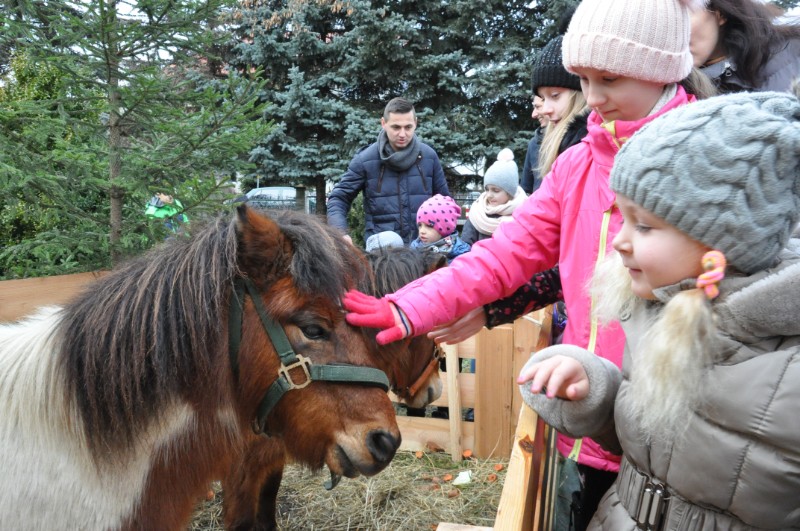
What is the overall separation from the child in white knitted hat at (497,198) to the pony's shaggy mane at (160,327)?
2.98 m

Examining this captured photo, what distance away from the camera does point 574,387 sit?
134cm

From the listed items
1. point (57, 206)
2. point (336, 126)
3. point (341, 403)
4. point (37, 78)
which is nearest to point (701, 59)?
point (341, 403)

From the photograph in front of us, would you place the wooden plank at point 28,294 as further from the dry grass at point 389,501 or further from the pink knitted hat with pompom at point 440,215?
the pink knitted hat with pompom at point 440,215

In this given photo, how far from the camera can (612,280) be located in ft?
4.76

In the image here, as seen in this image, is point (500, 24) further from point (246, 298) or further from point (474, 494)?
point (246, 298)

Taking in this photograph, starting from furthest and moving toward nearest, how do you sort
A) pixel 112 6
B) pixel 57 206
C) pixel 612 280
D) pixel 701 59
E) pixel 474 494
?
1. pixel 474 494
2. pixel 57 206
3. pixel 112 6
4. pixel 701 59
5. pixel 612 280

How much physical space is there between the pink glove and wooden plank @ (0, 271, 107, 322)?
6.72 feet

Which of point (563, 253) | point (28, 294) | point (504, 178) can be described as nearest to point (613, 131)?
point (563, 253)

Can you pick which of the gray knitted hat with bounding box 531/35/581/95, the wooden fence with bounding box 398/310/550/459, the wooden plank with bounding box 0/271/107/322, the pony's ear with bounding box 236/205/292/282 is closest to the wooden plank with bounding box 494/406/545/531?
the pony's ear with bounding box 236/205/292/282

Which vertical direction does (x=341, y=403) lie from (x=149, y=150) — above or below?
below

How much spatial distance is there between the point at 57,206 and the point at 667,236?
13.1 feet

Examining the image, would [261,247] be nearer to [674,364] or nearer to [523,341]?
[674,364]

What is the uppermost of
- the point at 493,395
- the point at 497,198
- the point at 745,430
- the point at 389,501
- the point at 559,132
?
the point at 559,132

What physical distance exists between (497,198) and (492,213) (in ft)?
0.50
